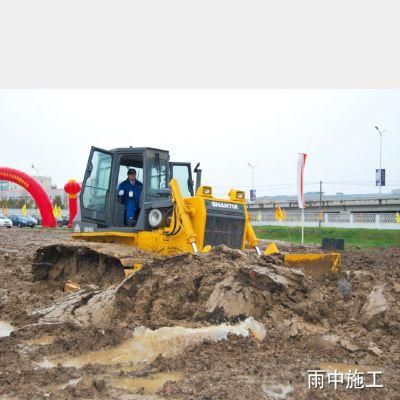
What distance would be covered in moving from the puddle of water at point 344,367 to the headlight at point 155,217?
170 inches

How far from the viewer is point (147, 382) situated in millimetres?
5340

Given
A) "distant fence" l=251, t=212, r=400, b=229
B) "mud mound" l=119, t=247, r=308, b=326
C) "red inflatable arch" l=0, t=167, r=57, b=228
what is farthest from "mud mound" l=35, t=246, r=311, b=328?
"distant fence" l=251, t=212, r=400, b=229

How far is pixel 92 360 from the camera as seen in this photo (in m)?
6.11

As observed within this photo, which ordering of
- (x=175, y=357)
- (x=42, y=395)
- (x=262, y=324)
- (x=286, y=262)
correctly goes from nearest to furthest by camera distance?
(x=42, y=395), (x=175, y=357), (x=262, y=324), (x=286, y=262)

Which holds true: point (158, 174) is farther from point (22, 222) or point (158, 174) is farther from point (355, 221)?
point (22, 222)

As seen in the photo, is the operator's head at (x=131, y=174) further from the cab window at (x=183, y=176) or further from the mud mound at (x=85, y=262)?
the mud mound at (x=85, y=262)

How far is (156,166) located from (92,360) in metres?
4.64

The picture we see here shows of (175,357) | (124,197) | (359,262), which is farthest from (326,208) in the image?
(175,357)

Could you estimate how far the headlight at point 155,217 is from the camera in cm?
951

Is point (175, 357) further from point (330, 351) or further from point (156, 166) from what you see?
point (156, 166)

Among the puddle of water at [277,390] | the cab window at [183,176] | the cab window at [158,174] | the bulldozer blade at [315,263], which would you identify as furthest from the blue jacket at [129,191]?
the puddle of water at [277,390]

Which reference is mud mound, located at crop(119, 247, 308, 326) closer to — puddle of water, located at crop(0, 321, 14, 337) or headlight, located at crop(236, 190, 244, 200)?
puddle of water, located at crop(0, 321, 14, 337)

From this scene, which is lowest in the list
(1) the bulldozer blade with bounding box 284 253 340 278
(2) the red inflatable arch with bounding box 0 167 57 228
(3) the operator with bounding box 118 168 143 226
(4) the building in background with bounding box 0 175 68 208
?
(1) the bulldozer blade with bounding box 284 253 340 278

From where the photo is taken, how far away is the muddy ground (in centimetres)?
510
